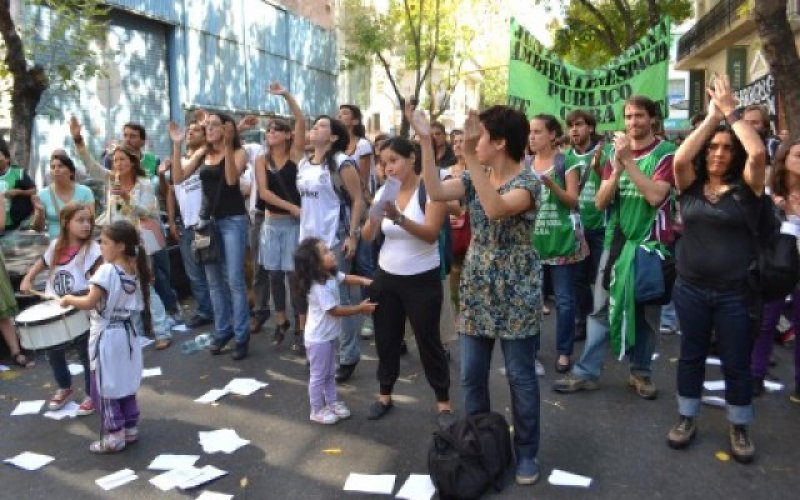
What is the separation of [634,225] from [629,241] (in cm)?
12

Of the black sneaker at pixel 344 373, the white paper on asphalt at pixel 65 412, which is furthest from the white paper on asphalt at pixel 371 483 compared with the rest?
the white paper on asphalt at pixel 65 412

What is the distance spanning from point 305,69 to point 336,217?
2311 cm

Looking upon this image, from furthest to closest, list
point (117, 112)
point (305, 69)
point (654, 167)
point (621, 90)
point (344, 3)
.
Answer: point (344, 3), point (305, 69), point (117, 112), point (621, 90), point (654, 167)

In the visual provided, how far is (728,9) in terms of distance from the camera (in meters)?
23.6

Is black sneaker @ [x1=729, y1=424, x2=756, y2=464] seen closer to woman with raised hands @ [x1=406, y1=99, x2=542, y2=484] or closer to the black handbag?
woman with raised hands @ [x1=406, y1=99, x2=542, y2=484]

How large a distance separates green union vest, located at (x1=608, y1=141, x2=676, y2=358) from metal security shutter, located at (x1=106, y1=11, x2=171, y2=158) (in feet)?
44.2

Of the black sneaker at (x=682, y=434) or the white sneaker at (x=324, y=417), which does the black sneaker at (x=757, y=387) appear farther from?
the white sneaker at (x=324, y=417)

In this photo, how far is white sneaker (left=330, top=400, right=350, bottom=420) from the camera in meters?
5.07

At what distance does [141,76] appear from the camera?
17625 millimetres

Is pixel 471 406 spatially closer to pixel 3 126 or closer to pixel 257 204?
pixel 257 204

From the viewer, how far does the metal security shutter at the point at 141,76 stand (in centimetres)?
1650

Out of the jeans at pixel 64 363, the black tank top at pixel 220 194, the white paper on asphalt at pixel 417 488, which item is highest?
the black tank top at pixel 220 194

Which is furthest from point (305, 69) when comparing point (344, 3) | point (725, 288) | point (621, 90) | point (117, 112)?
point (725, 288)

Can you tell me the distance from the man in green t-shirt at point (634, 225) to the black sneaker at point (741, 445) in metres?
0.93
